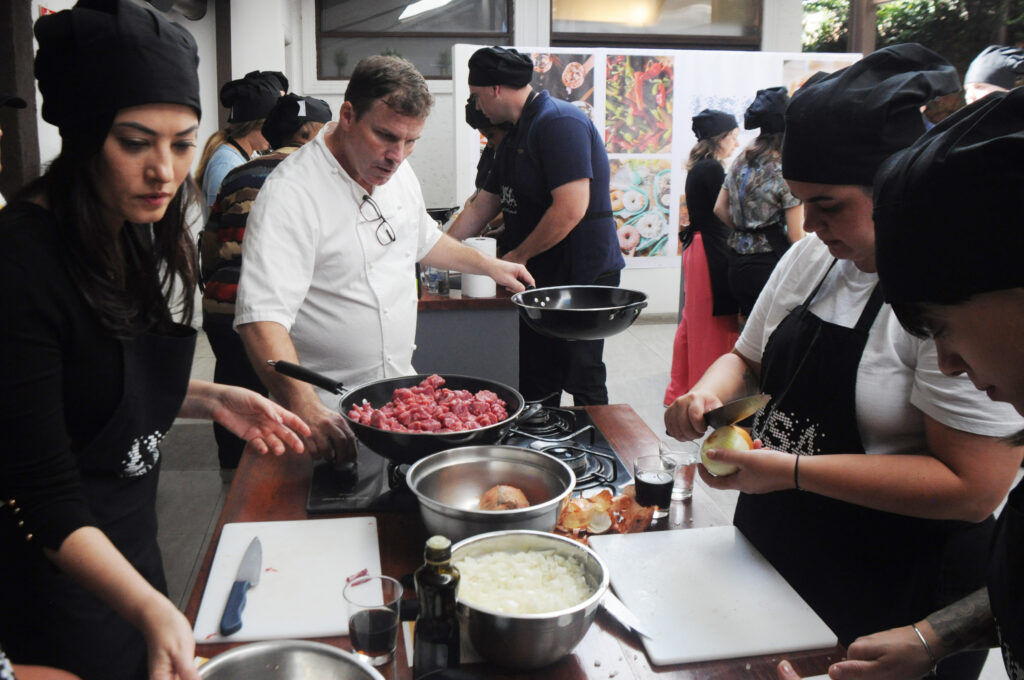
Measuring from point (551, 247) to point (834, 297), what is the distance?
2.12 m

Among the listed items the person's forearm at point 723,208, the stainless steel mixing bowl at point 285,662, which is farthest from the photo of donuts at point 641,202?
the stainless steel mixing bowl at point 285,662

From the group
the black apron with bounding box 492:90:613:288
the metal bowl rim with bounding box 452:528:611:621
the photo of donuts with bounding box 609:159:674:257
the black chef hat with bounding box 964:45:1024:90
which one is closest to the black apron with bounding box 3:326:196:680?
the metal bowl rim with bounding box 452:528:611:621

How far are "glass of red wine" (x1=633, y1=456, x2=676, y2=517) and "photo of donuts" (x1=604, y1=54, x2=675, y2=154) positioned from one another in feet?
18.6

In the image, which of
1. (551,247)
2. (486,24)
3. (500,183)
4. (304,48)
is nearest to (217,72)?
(304,48)

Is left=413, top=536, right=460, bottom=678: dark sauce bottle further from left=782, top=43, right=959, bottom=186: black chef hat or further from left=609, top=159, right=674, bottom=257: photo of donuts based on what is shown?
left=609, top=159, right=674, bottom=257: photo of donuts

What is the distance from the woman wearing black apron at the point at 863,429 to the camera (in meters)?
1.39

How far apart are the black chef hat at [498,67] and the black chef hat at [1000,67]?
2.69 m

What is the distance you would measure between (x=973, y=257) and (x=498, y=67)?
3.03 meters

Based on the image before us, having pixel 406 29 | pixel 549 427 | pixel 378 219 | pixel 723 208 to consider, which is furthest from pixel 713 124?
pixel 406 29

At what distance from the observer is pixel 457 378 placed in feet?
6.61

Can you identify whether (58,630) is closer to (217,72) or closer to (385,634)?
(385,634)

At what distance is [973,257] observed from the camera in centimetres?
83

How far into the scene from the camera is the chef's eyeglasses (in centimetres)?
238

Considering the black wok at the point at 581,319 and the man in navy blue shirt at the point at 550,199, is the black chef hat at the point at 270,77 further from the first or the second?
the black wok at the point at 581,319
